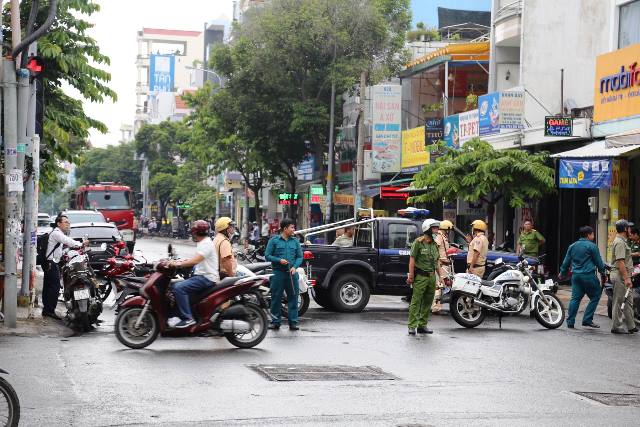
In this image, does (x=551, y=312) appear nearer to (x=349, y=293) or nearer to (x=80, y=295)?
(x=349, y=293)

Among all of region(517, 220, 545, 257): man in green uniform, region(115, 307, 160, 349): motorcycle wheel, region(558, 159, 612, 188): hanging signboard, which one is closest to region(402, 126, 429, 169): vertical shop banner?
region(558, 159, 612, 188): hanging signboard

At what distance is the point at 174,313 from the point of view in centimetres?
1416

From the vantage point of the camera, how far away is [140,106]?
18462 centimetres

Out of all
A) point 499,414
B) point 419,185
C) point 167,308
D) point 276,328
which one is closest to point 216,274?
point 167,308

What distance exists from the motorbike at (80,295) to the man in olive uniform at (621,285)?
834 cm

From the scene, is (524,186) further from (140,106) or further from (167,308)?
(140,106)

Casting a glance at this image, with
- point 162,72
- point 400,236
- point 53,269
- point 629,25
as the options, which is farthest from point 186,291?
point 162,72

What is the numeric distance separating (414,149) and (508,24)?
7996 mm

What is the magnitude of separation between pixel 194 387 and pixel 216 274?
11.9 ft

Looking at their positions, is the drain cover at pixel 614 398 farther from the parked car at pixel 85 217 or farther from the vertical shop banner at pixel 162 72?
the vertical shop banner at pixel 162 72

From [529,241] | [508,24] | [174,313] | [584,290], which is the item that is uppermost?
[508,24]

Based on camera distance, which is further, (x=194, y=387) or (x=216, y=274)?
(x=216, y=274)

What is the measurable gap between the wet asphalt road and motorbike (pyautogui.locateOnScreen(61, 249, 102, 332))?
0.96 ft

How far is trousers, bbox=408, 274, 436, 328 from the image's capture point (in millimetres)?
16578
